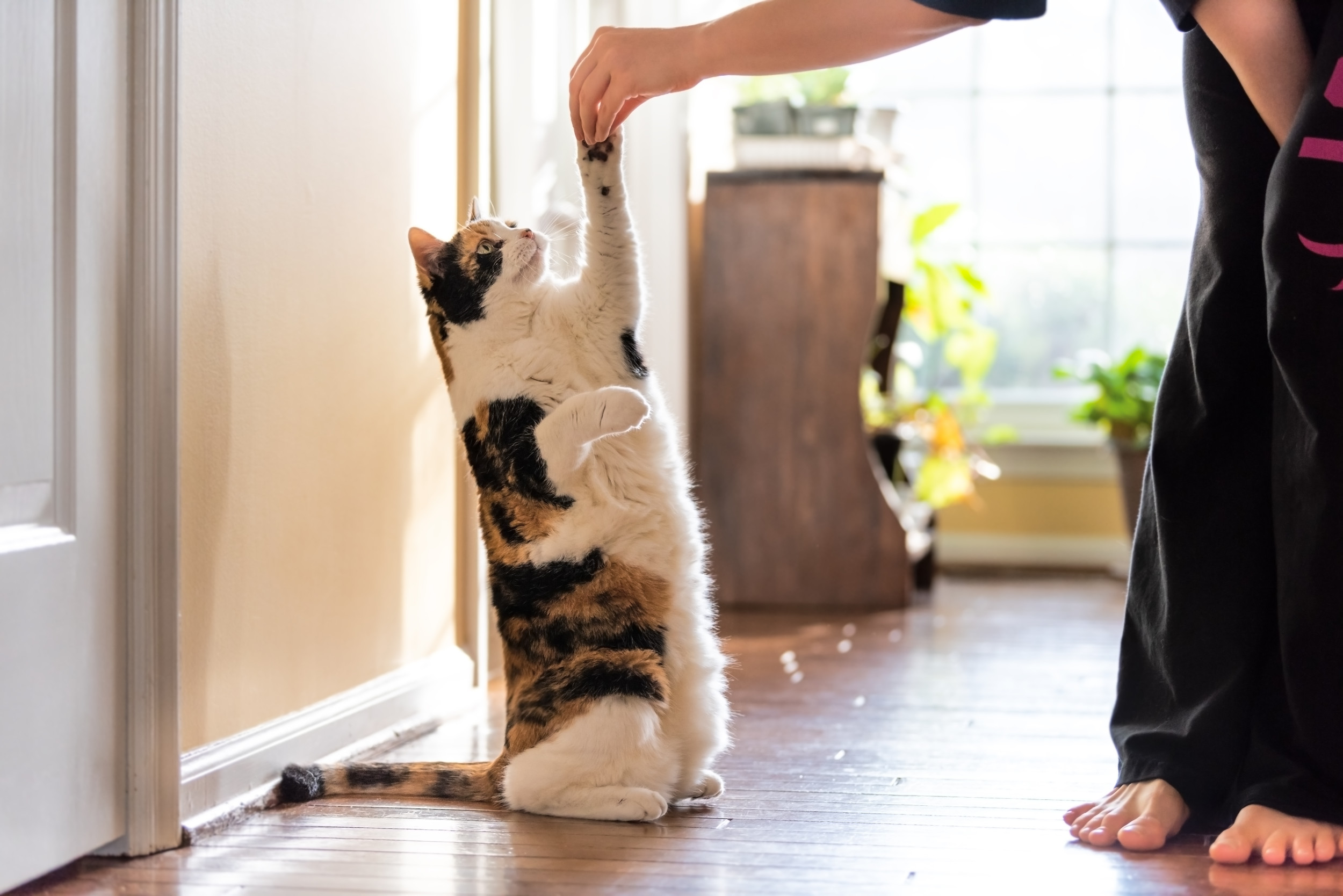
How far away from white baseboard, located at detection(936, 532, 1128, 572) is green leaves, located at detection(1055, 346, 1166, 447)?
0.50 metres

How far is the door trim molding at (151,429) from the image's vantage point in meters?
1.34

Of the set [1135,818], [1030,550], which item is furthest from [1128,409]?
[1135,818]

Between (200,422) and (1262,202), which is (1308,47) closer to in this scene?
(1262,202)

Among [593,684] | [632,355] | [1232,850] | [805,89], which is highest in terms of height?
[805,89]

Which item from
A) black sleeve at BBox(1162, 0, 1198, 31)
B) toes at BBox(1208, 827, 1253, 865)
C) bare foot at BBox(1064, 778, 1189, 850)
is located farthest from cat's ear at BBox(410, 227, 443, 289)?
toes at BBox(1208, 827, 1253, 865)

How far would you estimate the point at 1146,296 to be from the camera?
4.28 metres

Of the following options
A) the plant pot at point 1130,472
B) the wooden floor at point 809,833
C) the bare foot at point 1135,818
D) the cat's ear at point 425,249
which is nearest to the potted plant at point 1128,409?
the plant pot at point 1130,472

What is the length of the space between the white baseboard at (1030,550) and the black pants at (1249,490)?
276 centimetres

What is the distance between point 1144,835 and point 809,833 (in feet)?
1.15

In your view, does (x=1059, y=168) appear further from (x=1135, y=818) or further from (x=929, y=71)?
(x=1135, y=818)

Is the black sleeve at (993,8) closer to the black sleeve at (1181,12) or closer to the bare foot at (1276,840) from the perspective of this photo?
the black sleeve at (1181,12)

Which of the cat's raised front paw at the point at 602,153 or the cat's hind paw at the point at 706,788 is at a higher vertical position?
the cat's raised front paw at the point at 602,153

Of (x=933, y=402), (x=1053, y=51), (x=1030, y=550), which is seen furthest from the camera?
(x=1053, y=51)

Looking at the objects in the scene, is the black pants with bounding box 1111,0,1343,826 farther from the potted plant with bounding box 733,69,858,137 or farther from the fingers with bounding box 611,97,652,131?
the potted plant with bounding box 733,69,858,137
